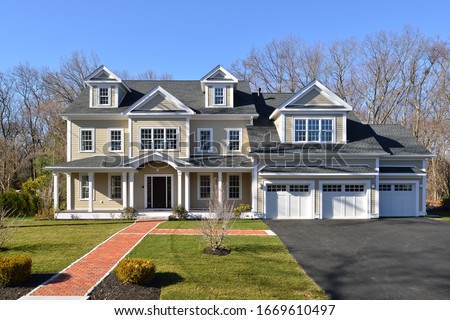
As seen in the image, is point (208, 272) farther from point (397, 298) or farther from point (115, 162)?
point (115, 162)

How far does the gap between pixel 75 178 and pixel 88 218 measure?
11.8 feet

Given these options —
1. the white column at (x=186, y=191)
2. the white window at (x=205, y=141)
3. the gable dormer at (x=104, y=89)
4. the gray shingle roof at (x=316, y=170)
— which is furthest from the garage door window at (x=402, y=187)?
the gable dormer at (x=104, y=89)

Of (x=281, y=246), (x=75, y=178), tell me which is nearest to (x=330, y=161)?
(x=281, y=246)

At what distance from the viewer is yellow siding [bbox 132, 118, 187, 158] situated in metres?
19.8

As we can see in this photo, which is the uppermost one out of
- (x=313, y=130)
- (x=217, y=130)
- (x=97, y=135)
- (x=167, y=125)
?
(x=167, y=125)

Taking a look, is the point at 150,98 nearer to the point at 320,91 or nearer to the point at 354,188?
the point at 320,91

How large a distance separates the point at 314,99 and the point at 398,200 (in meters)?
8.40

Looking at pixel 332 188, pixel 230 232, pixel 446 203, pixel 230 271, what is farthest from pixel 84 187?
pixel 446 203

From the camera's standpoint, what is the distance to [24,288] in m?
7.29

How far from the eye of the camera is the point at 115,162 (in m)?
19.5

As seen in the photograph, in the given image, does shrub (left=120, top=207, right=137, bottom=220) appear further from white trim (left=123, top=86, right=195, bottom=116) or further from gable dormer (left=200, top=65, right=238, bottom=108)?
gable dormer (left=200, top=65, right=238, bottom=108)

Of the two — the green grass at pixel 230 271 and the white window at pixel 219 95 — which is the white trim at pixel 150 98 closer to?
the white window at pixel 219 95

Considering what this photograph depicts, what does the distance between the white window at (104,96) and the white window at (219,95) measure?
717 cm

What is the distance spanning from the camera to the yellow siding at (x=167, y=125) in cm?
A: 1984
